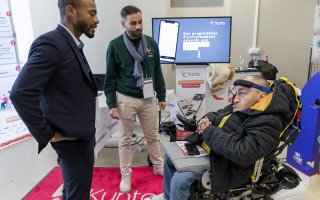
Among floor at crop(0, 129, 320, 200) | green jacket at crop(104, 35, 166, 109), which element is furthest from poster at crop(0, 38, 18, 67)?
green jacket at crop(104, 35, 166, 109)

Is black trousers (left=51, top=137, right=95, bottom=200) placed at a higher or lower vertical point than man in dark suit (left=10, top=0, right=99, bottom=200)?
lower

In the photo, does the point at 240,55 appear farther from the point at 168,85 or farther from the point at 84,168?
the point at 84,168

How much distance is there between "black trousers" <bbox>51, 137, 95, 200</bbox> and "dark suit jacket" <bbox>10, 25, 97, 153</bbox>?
0.07 m

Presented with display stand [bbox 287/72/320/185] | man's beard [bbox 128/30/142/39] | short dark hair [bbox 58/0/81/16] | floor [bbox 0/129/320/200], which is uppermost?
short dark hair [bbox 58/0/81/16]

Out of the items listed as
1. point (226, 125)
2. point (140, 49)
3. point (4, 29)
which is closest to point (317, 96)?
point (226, 125)

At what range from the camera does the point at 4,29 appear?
2.87 metres

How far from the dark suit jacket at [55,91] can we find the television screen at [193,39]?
5.61 feet

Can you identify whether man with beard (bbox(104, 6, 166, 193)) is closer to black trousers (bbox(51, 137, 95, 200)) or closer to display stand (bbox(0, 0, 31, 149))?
black trousers (bbox(51, 137, 95, 200))

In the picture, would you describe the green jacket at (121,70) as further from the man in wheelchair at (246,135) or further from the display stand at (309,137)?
the display stand at (309,137)

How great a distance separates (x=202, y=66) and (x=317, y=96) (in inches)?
47.1

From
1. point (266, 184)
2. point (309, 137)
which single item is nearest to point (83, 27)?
point (266, 184)

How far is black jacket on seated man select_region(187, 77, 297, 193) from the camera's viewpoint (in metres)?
1.24

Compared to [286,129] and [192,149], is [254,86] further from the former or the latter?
[192,149]

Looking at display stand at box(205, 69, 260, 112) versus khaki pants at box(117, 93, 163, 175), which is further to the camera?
display stand at box(205, 69, 260, 112)
